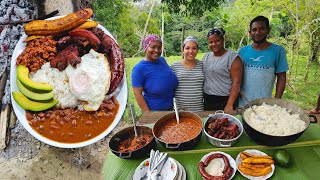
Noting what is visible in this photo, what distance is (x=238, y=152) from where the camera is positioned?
2057mm

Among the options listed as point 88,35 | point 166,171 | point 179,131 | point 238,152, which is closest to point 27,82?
point 88,35

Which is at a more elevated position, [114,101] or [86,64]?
[86,64]

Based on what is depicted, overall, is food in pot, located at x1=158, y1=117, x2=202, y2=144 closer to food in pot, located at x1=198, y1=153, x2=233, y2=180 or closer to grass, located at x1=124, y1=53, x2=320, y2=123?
food in pot, located at x1=198, y1=153, x2=233, y2=180

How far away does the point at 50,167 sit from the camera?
3561 mm

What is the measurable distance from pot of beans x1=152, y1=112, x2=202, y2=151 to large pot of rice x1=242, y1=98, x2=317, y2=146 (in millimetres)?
454

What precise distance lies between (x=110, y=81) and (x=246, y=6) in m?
9.72


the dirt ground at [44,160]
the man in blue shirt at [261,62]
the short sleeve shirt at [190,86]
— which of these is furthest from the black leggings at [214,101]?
the dirt ground at [44,160]

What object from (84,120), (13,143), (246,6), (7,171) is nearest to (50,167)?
(7,171)

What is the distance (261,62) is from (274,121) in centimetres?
107

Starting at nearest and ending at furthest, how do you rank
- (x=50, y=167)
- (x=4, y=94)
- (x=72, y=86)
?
(x=72, y=86), (x=4, y=94), (x=50, y=167)

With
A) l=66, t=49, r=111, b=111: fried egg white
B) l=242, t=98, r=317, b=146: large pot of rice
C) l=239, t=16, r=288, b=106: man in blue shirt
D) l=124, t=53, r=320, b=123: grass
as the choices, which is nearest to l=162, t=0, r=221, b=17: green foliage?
l=239, t=16, r=288, b=106: man in blue shirt

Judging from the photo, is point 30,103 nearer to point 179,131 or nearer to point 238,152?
point 179,131

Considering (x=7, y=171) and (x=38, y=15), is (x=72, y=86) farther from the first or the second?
(x=7, y=171)

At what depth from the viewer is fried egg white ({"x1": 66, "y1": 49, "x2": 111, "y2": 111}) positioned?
5.45ft
